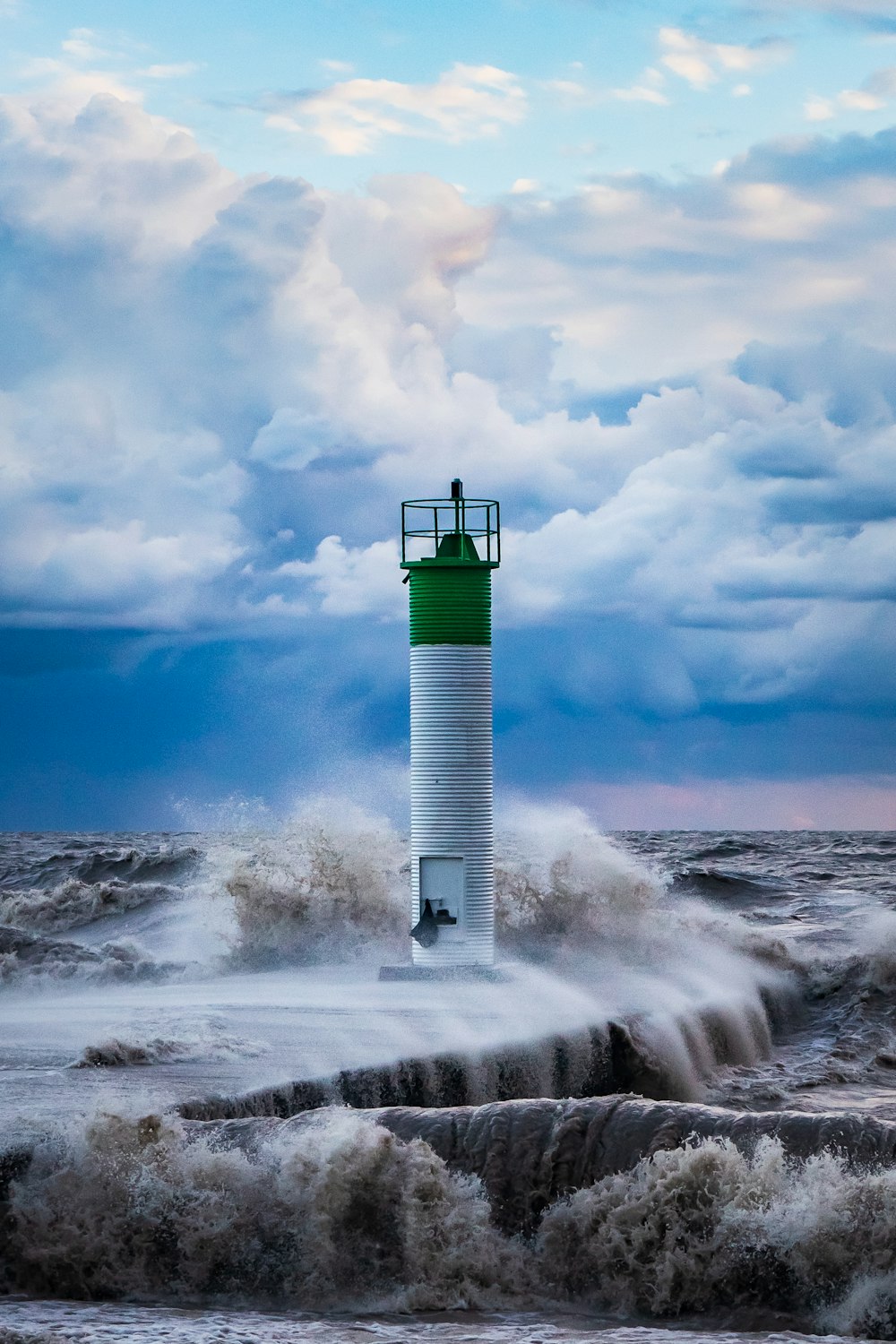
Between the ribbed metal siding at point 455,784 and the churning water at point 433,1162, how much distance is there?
0.58m

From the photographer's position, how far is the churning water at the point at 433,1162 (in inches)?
287

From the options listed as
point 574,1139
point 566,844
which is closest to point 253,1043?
point 574,1139

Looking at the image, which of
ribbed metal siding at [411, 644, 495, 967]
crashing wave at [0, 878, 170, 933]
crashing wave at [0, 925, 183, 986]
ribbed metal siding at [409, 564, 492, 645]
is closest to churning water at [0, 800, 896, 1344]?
crashing wave at [0, 925, 183, 986]

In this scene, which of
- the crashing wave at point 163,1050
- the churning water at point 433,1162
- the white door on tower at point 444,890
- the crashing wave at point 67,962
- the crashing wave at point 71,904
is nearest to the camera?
the churning water at point 433,1162

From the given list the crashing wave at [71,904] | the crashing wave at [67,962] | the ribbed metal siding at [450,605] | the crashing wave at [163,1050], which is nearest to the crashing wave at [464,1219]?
the crashing wave at [163,1050]

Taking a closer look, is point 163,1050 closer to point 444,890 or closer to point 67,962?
point 444,890

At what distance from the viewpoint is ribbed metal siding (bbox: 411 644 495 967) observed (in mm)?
14164

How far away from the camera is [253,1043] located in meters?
10.8

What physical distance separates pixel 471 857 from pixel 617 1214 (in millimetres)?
6528

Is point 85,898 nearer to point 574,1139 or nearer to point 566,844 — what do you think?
point 566,844

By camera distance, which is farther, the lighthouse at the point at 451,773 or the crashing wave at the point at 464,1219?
the lighthouse at the point at 451,773

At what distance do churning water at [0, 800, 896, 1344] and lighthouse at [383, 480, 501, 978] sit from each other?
22.6 inches

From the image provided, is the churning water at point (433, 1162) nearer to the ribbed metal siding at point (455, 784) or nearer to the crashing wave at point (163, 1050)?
the crashing wave at point (163, 1050)

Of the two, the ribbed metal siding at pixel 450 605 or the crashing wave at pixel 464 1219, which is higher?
the ribbed metal siding at pixel 450 605
